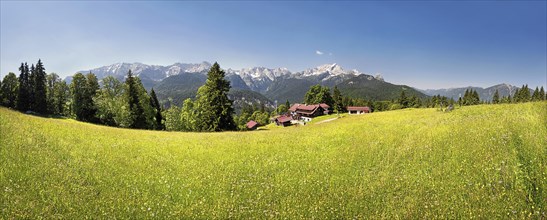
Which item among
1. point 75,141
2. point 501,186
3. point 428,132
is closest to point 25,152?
point 75,141

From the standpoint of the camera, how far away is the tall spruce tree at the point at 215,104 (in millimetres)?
41906

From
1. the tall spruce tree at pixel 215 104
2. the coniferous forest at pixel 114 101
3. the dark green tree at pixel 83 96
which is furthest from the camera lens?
the dark green tree at pixel 83 96

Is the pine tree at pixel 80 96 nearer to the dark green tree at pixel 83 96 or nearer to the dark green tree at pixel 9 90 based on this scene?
the dark green tree at pixel 83 96

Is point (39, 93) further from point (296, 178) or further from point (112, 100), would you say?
point (296, 178)

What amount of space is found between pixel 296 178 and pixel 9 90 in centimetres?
8185

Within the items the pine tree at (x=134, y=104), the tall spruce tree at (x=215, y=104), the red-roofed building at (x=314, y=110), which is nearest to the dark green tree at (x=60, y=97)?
the pine tree at (x=134, y=104)

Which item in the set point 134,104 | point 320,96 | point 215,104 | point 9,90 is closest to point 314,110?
point 320,96

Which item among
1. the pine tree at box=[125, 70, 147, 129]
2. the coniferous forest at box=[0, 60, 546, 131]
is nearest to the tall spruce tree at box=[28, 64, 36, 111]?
the coniferous forest at box=[0, 60, 546, 131]

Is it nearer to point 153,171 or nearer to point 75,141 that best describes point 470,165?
point 153,171

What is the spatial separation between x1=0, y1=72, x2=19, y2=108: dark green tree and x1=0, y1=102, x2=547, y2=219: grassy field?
63956 millimetres

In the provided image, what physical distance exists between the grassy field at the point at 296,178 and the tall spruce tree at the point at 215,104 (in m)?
26.1

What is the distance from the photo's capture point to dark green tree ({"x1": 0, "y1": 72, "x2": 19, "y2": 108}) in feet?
191

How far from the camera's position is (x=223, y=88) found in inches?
1716

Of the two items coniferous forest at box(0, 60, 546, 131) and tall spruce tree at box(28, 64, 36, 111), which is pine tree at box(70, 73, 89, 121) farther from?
tall spruce tree at box(28, 64, 36, 111)
